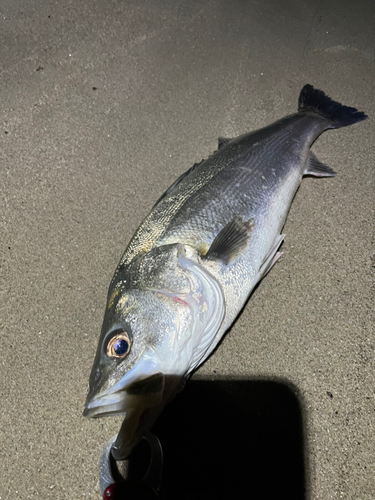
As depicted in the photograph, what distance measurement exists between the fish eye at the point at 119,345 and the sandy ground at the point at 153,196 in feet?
1.98

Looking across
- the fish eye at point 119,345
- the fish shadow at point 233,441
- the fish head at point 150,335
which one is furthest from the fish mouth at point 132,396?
the fish shadow at point 233,441

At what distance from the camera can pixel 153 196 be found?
2150 millimetres

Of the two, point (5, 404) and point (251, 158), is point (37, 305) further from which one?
point (251, 158)

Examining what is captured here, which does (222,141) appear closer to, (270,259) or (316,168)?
(316,168)

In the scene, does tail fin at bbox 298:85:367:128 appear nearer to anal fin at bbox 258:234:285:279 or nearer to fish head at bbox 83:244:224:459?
anal fin at bbox 258:234:285:279

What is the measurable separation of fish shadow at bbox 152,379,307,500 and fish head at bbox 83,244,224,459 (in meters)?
0.37

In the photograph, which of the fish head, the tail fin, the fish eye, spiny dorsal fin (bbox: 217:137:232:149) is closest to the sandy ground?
the tail fin

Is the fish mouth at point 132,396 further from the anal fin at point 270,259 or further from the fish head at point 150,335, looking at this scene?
the anal fin at point 270,259

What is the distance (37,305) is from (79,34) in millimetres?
2129

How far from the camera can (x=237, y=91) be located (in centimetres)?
237

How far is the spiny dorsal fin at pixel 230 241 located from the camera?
4.91 ft

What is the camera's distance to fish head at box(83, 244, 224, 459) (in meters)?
1.23

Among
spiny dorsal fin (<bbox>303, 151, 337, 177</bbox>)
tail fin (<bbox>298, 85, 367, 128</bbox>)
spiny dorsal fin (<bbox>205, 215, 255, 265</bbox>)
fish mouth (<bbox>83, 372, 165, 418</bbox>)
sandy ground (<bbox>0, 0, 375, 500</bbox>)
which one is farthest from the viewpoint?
tail fin (<bbox>298, 85, 367, 128</bbox>)

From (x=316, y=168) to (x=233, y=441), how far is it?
1.69 m
